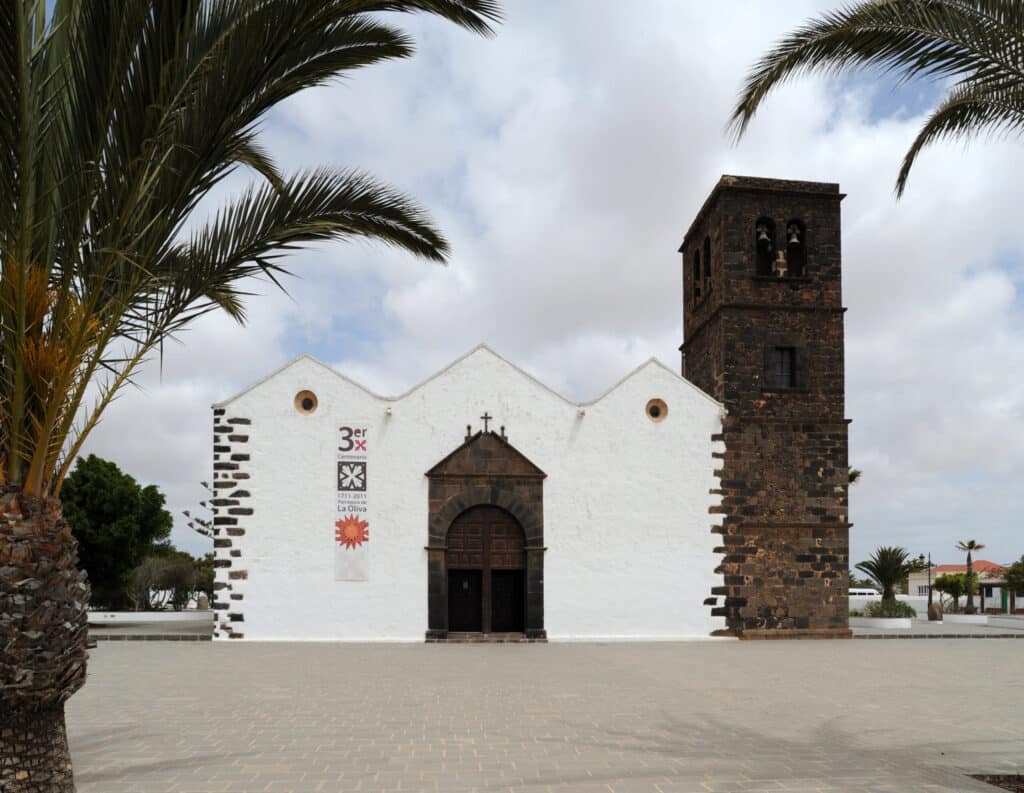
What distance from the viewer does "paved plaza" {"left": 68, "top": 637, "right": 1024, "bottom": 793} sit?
645 centimetres

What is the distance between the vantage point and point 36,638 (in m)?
4.75

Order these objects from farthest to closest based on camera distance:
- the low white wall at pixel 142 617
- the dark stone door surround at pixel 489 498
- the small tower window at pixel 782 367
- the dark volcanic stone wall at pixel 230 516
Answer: the low white wall at pixel 142 617, the small tower window at pixel 782 367, the dark stone door surround at pixel 489 498, the dark volcanic stone wall at pixel 230 516

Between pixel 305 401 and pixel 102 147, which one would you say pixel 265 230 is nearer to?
pixel 102 147

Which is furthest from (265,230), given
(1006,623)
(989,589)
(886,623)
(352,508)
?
(989,589)

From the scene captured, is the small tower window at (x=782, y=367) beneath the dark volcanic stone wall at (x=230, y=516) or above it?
above

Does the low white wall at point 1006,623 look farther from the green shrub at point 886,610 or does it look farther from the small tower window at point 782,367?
the small tower window at point 782,367

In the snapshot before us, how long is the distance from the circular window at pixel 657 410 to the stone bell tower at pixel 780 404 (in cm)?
129

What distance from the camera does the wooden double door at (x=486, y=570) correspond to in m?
18.4

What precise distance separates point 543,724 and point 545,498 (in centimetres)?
1022

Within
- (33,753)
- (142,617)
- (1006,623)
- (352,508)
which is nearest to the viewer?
(33,753)

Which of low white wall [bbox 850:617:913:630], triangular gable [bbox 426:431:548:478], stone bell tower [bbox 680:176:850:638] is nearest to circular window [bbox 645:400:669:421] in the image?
stone bell tower [bbox 680:176:850:638]

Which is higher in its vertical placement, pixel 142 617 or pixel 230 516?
pixel 230 516

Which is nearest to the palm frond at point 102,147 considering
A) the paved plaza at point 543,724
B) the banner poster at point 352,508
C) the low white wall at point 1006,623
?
the paved plaza at point 543,724

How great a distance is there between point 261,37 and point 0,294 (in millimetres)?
1945
